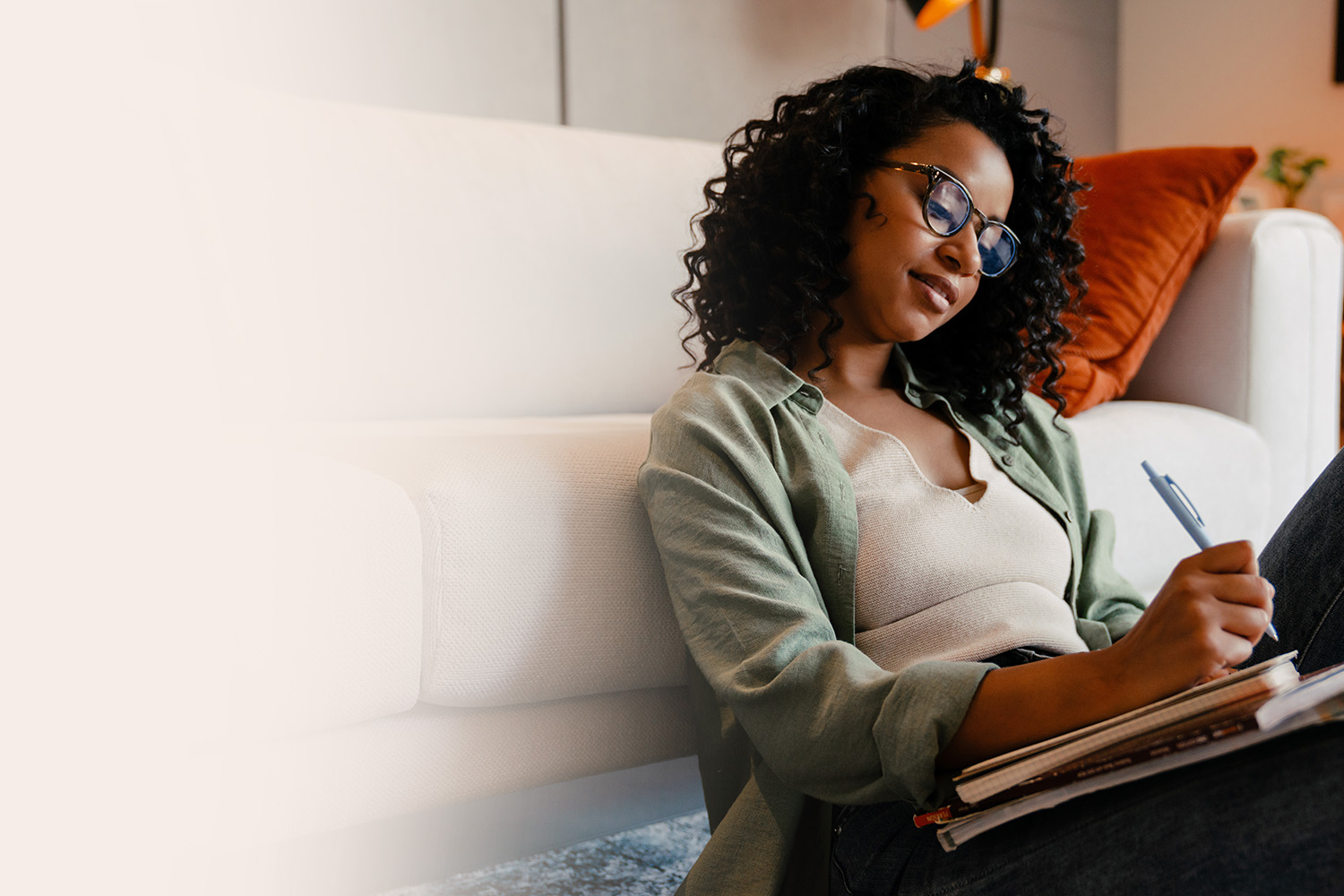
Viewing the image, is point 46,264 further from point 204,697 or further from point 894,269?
point 894,269

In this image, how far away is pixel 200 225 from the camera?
1217 mm

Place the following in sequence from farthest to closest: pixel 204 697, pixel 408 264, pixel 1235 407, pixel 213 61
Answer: pixel 213 61, pixel 1235 407, pixel 408 264, pixel 204 697

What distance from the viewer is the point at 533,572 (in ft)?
2.64

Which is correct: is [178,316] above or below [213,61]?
below

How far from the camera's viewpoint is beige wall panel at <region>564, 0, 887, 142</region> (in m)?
2.27

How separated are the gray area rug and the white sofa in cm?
4

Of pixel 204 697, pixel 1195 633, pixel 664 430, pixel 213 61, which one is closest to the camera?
pixel 1195 633

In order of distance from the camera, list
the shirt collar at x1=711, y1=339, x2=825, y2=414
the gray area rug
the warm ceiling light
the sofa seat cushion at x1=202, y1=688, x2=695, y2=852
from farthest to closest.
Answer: the warm ceiling light
the gray area rug
the shirt collar at x1=711, y1=339, x2=825, y2=414
the sofa seat cushion at x1=202, y1=688, x2=695, y2=852

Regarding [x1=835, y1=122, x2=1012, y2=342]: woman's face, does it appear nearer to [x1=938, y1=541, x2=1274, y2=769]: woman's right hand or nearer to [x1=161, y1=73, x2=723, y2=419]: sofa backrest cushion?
[x1=938, y1=541, x2=1274, y2=769]: woman's right hand

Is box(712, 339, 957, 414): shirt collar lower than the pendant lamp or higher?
lower

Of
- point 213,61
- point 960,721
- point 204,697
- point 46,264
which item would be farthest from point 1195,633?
point 213,61

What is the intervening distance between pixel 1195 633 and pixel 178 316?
41.7 inches

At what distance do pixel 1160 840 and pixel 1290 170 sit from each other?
3266mm

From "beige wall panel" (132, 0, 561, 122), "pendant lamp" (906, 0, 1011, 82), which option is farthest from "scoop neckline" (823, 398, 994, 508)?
"pendant lamp" (906, 0, 1011, 82)
